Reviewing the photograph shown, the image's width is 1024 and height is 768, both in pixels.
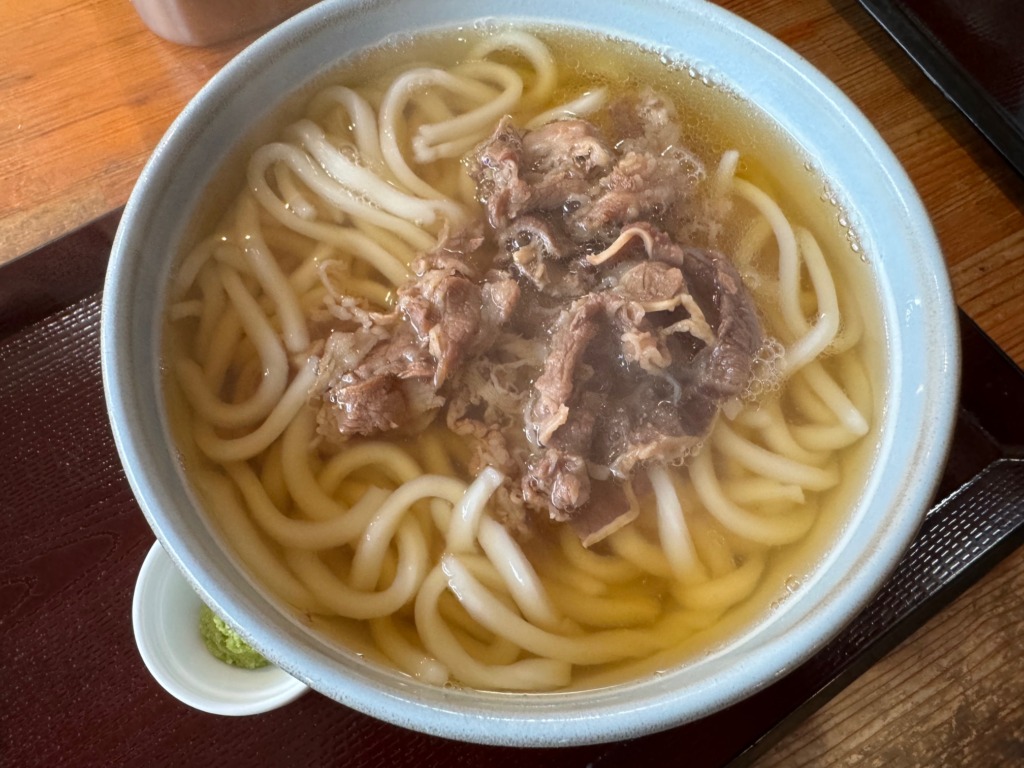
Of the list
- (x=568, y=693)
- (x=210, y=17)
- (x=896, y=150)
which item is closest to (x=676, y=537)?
(x=568, y=693)

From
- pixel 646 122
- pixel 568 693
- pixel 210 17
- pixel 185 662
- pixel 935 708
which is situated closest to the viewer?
pixel 568 693

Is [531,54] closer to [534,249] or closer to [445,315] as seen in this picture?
[534,249]

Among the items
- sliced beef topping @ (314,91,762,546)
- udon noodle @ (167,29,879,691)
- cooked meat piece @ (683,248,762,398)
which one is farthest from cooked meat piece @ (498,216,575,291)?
cooked meat piece @ (683,248,762,398)

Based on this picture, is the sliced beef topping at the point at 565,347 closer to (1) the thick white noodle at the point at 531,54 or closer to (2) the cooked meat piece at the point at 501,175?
(2) the cooked meat piece at the point at 501,175

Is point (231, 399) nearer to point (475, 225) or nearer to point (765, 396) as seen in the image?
point (475, 225)

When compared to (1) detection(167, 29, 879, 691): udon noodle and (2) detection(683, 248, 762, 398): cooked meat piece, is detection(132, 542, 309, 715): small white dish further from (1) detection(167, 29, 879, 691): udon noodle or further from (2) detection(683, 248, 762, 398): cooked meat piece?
(2) detection(683, 248, 762, 398): cooked meat piece

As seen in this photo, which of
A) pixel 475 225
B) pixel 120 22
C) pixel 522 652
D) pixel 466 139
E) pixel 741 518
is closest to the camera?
pixel 522 652

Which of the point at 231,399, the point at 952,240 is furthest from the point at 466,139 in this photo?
the point at 952,240
